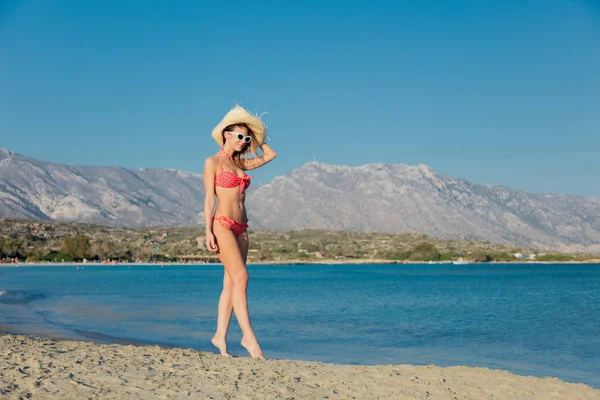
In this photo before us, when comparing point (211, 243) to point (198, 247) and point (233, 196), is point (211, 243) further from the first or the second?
point (198, 247)

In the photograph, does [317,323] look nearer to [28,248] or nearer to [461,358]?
[461,358]

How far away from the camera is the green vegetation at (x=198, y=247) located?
333 ft

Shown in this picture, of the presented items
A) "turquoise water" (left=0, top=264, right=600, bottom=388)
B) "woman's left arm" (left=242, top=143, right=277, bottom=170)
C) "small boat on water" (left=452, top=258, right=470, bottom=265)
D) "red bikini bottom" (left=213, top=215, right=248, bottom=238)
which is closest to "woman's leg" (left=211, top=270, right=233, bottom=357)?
"red bikini bottom" (left=213, top=215, right=248, bottom=238)

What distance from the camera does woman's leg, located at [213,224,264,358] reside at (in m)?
7.65

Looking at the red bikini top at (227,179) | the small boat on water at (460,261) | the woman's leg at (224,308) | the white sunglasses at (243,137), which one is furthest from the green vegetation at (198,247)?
the red bikini top at (227,179)

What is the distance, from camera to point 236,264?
7727 mm

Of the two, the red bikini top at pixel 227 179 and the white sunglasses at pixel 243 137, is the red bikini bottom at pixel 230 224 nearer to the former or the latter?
the red bikini top at pixel 227 179

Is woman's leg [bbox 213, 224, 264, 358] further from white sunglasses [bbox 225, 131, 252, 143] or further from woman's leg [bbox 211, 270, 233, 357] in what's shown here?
white sunglasses [bbox 225, 131, 252, 143]

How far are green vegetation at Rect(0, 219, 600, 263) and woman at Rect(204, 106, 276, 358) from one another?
91616mm

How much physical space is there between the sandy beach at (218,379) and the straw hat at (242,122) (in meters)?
2.43

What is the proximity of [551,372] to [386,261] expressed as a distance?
4999 inches

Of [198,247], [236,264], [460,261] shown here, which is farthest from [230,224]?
[460,261]

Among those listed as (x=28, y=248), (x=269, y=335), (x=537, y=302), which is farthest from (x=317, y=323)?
(x=28, y=248)

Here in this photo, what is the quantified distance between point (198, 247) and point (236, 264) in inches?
4916
